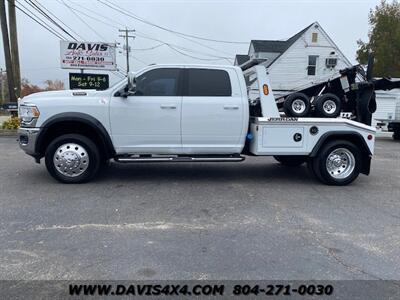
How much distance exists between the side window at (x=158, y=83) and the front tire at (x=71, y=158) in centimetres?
125

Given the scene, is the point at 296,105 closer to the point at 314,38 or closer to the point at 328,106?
the point at 328,106

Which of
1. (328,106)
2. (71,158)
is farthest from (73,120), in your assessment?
(328,106)

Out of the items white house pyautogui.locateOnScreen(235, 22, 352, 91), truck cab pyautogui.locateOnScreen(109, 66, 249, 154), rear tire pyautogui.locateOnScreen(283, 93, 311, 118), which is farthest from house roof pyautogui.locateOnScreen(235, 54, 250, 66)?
truck cab pyautogui.locateOnScreen(109, 66, 249, 154)

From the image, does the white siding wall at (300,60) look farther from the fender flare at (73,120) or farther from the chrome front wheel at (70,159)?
the chrome front wheel at (70,159)

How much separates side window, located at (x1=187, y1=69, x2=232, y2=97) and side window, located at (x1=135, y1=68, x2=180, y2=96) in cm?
26

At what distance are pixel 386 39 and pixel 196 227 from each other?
28.2m

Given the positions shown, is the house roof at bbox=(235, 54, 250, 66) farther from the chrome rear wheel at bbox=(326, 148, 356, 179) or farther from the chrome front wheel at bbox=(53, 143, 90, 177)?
the chrome front wheel at bbox=(53, 143, 90, 177)

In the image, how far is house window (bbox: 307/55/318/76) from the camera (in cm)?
3070

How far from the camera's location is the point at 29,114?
19.7ft

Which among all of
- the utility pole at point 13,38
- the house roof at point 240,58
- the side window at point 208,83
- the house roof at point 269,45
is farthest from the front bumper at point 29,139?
the house roof at point 240,58

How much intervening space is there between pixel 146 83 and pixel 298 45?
89.1ft

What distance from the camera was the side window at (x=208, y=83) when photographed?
20.6 ft

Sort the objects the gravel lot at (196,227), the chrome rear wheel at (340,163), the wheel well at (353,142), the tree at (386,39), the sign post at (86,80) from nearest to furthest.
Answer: the gravel lot at (196,227), the wheel well at (353,142), the chrome rear wheel at (340,163), the sign post at (86,80), the tree at (386,39)

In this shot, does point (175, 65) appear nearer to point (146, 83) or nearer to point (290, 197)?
point (146, 83)
